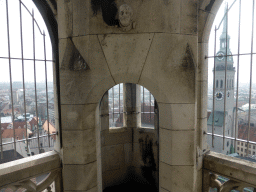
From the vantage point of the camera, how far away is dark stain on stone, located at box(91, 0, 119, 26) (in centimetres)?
321

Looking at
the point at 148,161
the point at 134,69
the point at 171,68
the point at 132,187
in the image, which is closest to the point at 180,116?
the point at 171,68

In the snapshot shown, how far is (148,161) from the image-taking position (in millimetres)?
6035

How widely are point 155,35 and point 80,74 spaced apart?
1.42 m

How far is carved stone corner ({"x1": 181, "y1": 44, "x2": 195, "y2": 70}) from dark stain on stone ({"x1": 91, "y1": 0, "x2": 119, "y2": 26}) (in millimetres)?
1246

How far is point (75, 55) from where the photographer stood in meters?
3.33

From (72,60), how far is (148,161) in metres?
4.09

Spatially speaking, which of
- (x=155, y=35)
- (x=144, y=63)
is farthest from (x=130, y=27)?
(x=144, y=63)

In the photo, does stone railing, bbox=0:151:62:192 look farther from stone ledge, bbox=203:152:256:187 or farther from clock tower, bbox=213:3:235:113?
clock tower, bbox=213:3:235:113

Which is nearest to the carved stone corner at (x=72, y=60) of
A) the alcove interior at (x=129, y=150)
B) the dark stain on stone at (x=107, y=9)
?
the dark stain on stone at (x=107, y=9)

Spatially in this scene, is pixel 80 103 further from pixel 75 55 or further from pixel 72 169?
pixel 72 169

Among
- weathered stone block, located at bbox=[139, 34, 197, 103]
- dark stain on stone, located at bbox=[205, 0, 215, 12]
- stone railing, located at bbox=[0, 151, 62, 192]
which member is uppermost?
dark stain on stone, located at bbox=[205, 0, 215, 12]

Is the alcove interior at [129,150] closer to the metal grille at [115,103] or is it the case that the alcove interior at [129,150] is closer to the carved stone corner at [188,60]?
the metal grille at [115,103]

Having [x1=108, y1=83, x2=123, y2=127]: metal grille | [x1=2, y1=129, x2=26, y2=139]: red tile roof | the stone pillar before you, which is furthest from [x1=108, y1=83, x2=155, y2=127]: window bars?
[x1=2, y1=129, x2=26, y2=139]: red tile roof

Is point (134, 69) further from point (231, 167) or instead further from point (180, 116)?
point (231, 167)
